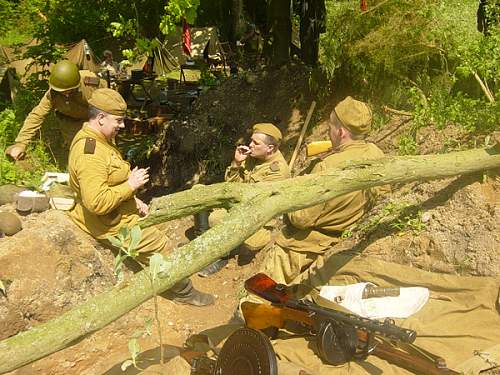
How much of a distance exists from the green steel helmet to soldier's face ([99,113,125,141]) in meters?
2.12

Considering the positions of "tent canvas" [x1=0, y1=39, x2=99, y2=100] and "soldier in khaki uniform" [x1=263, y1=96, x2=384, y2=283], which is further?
"tent canvas" [x1=0, y1=39, x2=99, y2=100]

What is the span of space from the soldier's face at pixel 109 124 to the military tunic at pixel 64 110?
2.03 m

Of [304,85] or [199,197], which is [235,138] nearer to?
[304,85]

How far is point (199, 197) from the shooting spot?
373cm

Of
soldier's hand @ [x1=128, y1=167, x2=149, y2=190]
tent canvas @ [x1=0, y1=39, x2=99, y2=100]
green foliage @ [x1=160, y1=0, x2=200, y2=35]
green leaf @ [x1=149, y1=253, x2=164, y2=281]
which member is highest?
green foliage @ [x1=160, y1=0, x2=200, y2=35]

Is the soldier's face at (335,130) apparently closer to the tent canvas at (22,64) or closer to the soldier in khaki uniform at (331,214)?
the soldier in khaki uniform at (331,214)

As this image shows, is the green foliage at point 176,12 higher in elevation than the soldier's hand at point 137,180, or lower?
higher

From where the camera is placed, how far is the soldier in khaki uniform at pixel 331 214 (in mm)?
4664

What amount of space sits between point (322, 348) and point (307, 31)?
260 inches

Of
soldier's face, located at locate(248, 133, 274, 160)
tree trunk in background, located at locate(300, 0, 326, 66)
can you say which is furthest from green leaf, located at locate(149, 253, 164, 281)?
tree trunk in background, located at locate(300, 0, 326, 66)

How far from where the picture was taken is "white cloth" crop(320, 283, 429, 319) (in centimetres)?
431

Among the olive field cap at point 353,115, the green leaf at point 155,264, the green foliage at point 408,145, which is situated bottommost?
the green foliage at point 408,145

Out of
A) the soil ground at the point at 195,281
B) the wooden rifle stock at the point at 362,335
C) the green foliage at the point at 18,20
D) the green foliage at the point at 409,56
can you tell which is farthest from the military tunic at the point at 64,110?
the green foliage at the point at 18,20

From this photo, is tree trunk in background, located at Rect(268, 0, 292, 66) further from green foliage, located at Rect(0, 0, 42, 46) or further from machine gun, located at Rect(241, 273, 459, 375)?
green foliage, located at Rect(0, 0, 42, 46)
